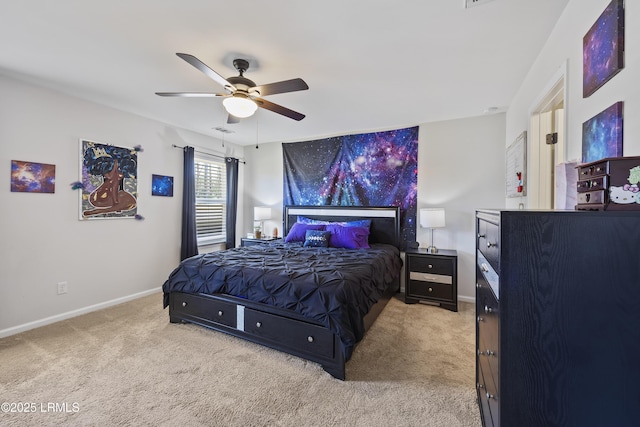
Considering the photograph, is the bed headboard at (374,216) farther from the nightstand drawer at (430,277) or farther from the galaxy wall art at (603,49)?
the galaxy wall art at (603,49)

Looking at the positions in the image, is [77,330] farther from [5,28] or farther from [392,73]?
[392,73]

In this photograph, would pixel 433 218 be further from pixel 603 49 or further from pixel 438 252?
pixel 603 49

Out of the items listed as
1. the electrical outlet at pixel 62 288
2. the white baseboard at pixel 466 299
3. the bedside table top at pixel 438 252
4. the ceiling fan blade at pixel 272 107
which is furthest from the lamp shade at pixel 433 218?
the electrical outlet at pixel 62 288

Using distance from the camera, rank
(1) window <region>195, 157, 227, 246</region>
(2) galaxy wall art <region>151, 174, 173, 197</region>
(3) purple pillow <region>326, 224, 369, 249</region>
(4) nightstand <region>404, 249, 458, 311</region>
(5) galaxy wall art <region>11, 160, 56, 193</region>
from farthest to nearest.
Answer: (1) window <region>195, 157, 227, 246</region> → (2) galaxy wall art <region>151, 174, 173, 197</region> → (3) purple pillow <region>326, 224, 369, 249</region> → (4) nightstand <region>404, 249, 458, 311</region> → (5) galaxy wall art <region>11, 160, 56, 193</region>

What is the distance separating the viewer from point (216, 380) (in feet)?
6.39

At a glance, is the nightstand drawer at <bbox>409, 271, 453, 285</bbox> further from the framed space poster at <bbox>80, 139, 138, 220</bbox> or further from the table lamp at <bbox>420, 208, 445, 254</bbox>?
the framed space poster at <bbox>80, 139, 138, 220</bbox>

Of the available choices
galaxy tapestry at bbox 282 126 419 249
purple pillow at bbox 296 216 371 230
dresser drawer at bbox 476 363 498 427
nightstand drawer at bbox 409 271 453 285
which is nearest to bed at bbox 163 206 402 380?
nightstand drawer at bbox 409 271 453 285

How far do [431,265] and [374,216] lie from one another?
107cm

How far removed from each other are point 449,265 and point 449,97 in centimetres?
195

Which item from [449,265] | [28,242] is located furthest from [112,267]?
[449,265]

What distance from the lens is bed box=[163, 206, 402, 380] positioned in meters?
2.02

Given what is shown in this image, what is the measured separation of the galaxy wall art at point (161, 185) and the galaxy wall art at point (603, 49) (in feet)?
14.4

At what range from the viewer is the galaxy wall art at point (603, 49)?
3.62 feet

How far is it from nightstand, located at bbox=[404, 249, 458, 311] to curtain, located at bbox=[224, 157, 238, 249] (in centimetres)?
309
